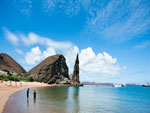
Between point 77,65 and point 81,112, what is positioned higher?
point 77,65

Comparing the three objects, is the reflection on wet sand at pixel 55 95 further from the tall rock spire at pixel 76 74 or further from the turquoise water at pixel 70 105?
the tall rock spire at pixel 76 74

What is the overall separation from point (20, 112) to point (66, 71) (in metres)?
139

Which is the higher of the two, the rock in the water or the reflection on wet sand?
the rock in the water

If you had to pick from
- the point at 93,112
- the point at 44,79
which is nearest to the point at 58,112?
the point at 93,112

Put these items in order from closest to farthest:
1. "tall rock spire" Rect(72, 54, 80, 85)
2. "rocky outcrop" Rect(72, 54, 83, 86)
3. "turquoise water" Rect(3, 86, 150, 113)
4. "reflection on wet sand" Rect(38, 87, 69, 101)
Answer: "turquoise water" Rect(3, 86, 150, 113), "reflection on wet sand" Rect(38, 87, 69, 101), "rocky outcrop" Rect(72, 54, 83, 86), "tall rock spire" Rect(72, 54, 80, 85)

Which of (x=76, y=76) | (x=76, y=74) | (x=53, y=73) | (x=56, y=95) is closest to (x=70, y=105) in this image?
(x=56, y=95)

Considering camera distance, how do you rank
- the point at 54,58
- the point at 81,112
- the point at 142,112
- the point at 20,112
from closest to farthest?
the point at 20,112
the point at 81,112
the point at 142,112
the point at 54,58

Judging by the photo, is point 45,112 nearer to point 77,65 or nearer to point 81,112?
point 81,112

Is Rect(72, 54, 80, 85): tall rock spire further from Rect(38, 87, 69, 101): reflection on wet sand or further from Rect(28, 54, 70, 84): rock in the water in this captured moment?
Rect(38, 87, 69, 101): reflection on wet sand

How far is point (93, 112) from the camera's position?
2005 centimetres

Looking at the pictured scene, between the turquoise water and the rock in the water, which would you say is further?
the rock in the water

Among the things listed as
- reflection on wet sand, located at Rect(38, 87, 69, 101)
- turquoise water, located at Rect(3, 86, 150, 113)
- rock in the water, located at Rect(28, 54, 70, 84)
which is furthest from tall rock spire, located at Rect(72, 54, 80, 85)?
turquoise water, located at Rect(3, 86, 150, 113)

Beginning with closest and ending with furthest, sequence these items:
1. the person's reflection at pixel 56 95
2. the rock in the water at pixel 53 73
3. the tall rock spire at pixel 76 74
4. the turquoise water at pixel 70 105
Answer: the turquoise water at pixel 70 105, the person's reflection at pixel 56 95, the rock in the water at pixel 53 73, the tall rock spire at pixel 76 74

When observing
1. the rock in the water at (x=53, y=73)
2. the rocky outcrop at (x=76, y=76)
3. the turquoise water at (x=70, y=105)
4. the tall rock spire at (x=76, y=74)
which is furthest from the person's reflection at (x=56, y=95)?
the tall rock spire at (x=76, y=74)
